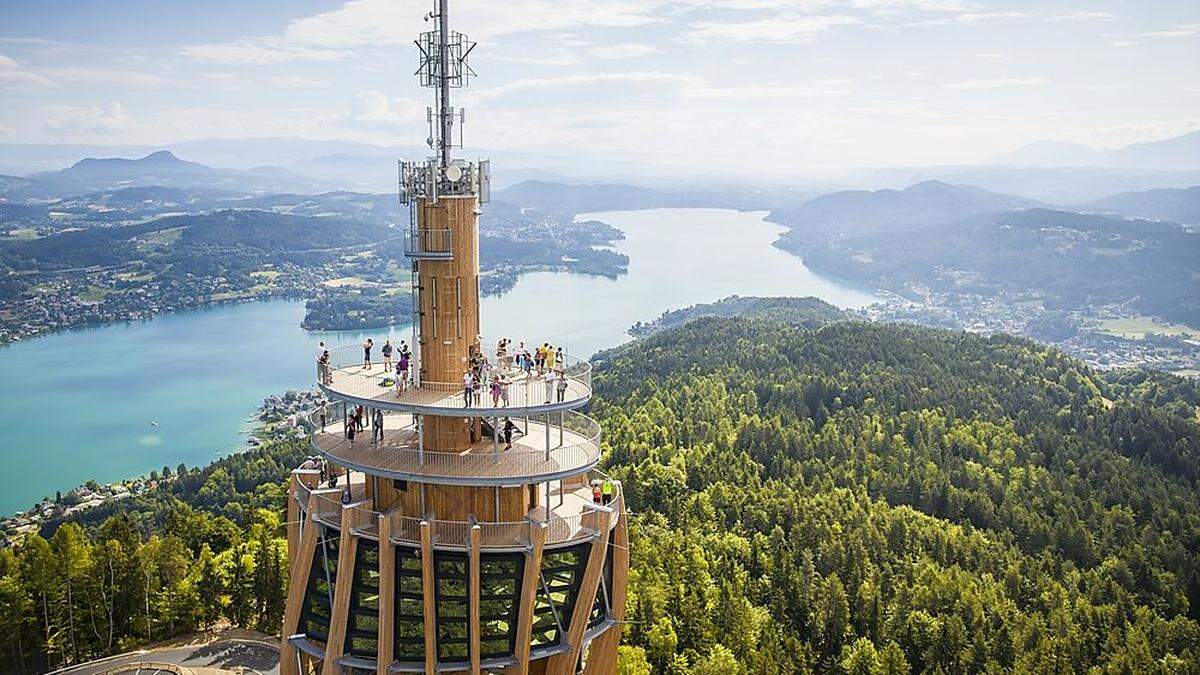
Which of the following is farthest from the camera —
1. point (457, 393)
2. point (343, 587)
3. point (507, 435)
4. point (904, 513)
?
point (904, 513)

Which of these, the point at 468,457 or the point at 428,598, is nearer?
the point at 428,598

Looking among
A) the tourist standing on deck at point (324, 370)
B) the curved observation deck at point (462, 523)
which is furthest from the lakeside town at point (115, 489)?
the curved observation deck at point (462, 523)

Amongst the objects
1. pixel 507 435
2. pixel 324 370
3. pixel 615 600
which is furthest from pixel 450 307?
pixel 615 600

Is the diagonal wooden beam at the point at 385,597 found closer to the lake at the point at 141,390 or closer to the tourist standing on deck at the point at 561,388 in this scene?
the tourist standing on deck at the point at 561,388

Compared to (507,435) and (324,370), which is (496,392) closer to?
(507,435)

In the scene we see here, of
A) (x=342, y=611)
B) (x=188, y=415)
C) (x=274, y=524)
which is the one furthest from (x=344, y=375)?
(x=188, y=415)

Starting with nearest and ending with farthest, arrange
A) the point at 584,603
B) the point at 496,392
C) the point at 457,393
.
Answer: the point at 496,392, the point at 584,603, the point at 457,393

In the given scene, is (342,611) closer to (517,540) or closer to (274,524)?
(517,540)
